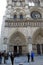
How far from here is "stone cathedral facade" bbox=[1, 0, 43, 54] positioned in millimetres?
31031

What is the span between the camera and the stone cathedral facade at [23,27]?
31.0 m

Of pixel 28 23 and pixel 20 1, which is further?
pixel 20 1

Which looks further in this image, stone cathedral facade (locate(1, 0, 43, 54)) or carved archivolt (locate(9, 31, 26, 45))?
carved archivolt (locate(9, 31, 26, 45))

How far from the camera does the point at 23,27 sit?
3117 centimetres

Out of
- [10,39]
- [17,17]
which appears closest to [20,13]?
[17,17]

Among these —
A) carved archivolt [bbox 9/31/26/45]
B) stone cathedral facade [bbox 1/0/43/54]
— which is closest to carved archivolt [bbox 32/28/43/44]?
stone cathedral facade [bbox 1/0/43/54]

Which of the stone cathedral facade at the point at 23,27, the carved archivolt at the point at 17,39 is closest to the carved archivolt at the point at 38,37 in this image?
the stone cathedral facade at the point at 23,27

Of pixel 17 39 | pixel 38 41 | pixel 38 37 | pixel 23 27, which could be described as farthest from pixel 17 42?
pixel 38 37

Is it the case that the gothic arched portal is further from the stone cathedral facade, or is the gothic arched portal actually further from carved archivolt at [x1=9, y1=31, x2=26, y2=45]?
carved archivolt at [x1=9, y1=31, x2=26, y2=45]

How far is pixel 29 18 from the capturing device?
3159 centimetres

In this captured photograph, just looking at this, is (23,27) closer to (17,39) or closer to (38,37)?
(17,39)

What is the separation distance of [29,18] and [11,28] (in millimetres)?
3501

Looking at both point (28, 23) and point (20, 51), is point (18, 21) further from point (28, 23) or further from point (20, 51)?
point (20, 51)

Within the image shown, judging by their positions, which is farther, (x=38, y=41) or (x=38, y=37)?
(x=38, y=37)
